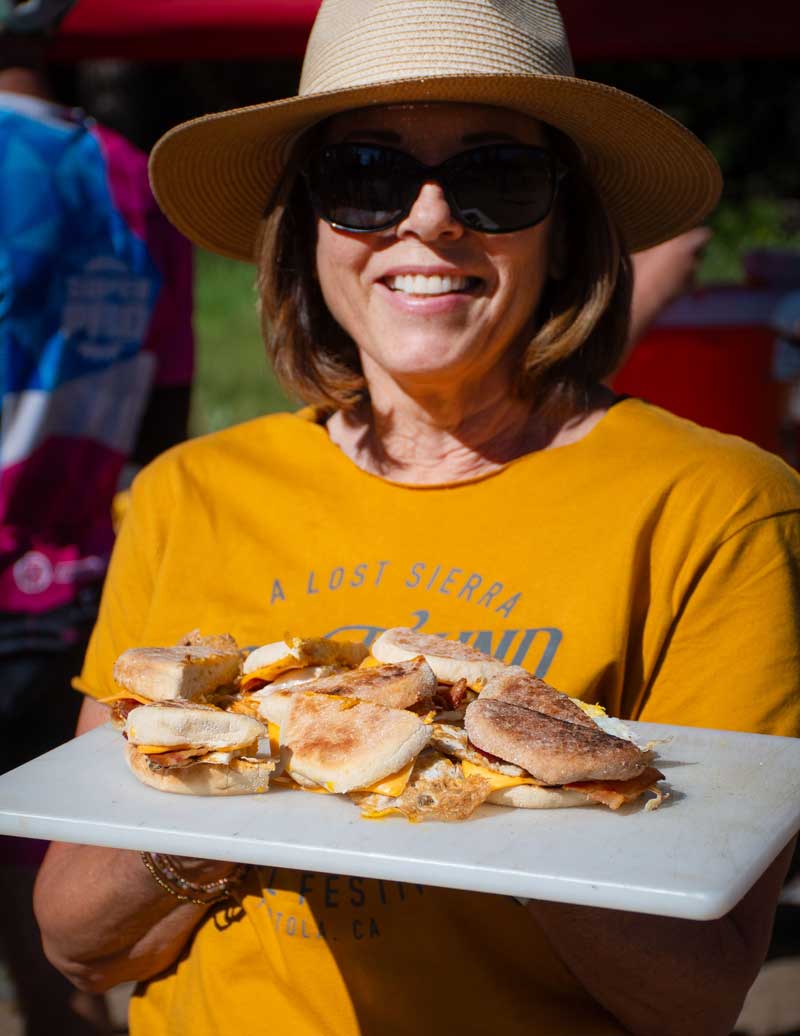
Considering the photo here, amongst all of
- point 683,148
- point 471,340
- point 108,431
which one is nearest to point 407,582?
point 471,340

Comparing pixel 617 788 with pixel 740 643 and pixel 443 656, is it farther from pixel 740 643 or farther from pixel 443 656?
pixel 740 643

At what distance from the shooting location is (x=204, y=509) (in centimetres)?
207

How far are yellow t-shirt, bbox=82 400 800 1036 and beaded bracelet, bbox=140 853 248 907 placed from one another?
0.04 meters

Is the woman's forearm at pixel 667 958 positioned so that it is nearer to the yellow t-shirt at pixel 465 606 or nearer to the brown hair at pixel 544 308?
the yellow t-shirt at pixel 465 606

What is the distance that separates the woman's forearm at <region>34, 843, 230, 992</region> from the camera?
1770 millimetres

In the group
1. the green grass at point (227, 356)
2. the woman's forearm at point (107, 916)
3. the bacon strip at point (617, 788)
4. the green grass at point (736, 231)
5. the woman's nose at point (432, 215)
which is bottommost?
the green grass at point (227, 356)

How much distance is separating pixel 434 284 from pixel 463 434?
0.87 ft

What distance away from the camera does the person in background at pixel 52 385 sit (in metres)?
3.05

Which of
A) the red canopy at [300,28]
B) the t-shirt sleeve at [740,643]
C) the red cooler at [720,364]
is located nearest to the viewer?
the t-shirt sleeve at [740,643]

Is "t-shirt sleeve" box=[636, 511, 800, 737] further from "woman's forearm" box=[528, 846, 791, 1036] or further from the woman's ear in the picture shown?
the woman's ear

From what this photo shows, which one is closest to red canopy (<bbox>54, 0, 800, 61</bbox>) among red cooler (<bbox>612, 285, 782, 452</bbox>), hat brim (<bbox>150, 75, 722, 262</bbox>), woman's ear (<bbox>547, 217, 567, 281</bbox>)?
red cooler (<bbox>612, 285, 782, 452</bbox>)

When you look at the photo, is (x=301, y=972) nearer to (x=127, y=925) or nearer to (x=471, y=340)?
(x=127, y=925)

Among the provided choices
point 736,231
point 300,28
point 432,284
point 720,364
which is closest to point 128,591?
point 432,284

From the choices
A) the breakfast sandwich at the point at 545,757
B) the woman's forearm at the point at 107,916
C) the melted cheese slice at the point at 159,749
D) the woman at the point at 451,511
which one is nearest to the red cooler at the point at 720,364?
the woman at the point at 451,511
